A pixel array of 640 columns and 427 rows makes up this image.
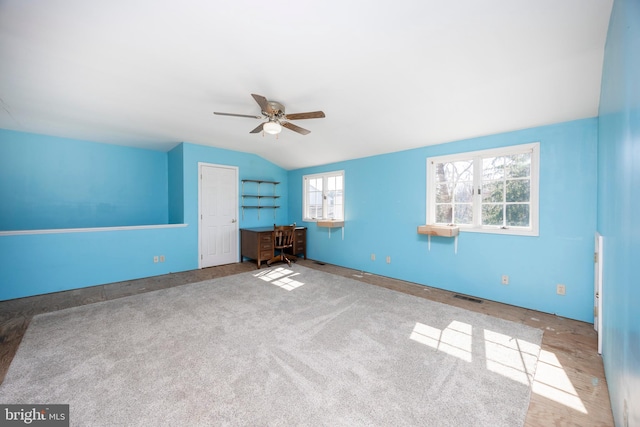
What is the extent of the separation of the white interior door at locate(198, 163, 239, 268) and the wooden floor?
78 cm

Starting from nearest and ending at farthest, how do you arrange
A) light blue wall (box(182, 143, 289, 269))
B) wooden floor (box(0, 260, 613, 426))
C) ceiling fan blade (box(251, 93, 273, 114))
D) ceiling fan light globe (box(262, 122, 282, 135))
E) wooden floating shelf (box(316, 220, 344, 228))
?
1. wooden floor (box(0, 260, 613, 426))
2. ceiling fan blade (box(251, 93, 273, 114))
3. ceiling fan light globe (box(262, 122, 282, 135))
4. light blue wall (box(182, 143, 289, 269))
5. wooden floating shelf (box(316, 220, 344, 228))

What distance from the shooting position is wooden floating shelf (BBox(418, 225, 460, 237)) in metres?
3.35

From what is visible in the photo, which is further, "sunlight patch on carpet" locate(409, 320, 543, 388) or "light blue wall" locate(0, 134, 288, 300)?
"light blue wall" locate(0, 134, 288, 300)

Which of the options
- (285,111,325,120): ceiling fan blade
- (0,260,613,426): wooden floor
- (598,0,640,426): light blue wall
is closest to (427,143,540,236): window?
(0,260,613,426): wooden floor

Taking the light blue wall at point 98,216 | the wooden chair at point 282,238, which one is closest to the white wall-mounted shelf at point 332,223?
the wooden chair at point 282,238

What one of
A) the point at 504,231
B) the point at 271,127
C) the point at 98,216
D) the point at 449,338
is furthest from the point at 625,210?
the point at 98,216

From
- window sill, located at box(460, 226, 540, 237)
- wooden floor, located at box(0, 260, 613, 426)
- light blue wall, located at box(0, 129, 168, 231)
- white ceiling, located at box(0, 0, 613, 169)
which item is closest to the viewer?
wooden floor, located at box(0, 260, 613, 426)

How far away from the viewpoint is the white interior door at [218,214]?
4.98 meters

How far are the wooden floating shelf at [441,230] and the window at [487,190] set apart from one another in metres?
0.17

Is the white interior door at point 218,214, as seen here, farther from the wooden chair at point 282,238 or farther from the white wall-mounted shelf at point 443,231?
the white wall-mounted shelf at point 443,231

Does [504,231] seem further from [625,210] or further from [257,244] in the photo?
[257,244]

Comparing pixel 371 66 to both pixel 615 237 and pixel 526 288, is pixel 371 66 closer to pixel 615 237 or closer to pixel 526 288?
pixel 615 237

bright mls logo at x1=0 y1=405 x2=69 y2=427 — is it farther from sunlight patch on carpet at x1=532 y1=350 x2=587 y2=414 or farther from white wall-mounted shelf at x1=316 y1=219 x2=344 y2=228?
white wall-mounted shelf at x1=316 y1=219 x2=344 y2=228

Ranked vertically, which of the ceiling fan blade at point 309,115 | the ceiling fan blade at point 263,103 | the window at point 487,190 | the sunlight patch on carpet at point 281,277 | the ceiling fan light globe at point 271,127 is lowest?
the sunlight patch on carpet at point 281,277
